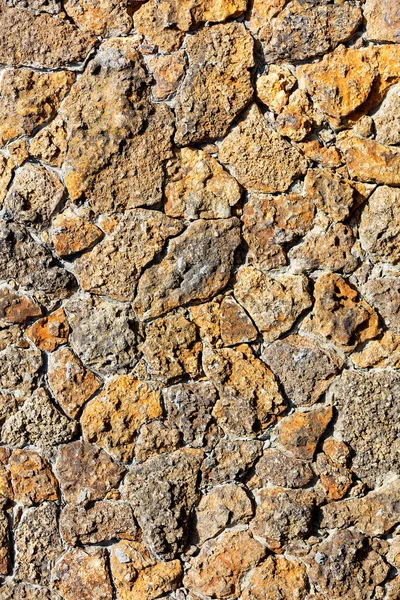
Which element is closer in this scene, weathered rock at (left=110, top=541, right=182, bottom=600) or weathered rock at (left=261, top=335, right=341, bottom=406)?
weathered rock at (left=261, top=335, right=341, bottom=406)

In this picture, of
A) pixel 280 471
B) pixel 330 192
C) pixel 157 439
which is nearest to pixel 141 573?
pixel 157 439

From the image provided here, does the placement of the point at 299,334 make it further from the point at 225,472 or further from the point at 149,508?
the point at 149,508

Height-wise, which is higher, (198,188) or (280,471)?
(198,188)

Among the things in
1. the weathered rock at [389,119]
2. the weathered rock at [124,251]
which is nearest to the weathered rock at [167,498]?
the weathered rock at [124,251]

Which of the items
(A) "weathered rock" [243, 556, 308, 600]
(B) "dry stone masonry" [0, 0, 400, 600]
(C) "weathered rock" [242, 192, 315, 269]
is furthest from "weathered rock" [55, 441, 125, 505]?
(C) "weathered rock" [242, 192, 315, 269]

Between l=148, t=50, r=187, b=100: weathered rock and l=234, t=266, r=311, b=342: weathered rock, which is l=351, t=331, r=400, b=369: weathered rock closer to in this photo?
l=234, t=266, r=311, b=342: weathered rock

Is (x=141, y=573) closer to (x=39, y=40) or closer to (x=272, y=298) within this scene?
(x=272, y=298)

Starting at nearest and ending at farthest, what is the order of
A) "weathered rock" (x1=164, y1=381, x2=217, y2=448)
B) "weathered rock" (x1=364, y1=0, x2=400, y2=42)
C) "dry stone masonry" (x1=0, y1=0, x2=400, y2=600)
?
"weathered rock" (x1=364, y1=0, x2=400, y2=42)
"dry stone masonry" (x1=0, y1=0, x2=400, y2=600)
"weathered rock" (x1=164, y1=381, x2=217, y2=448)
